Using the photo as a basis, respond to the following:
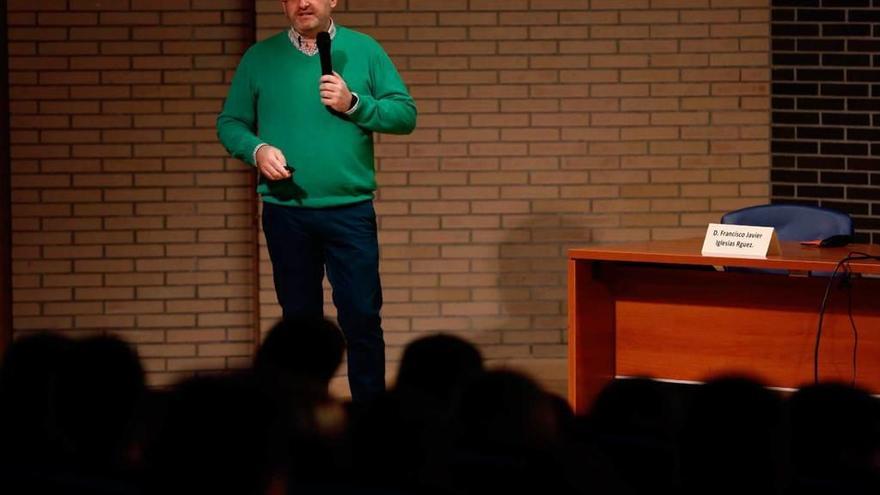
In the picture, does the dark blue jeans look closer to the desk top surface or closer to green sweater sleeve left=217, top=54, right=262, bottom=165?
green sweater sleeve left=217, top=54, right=262, bottom=165

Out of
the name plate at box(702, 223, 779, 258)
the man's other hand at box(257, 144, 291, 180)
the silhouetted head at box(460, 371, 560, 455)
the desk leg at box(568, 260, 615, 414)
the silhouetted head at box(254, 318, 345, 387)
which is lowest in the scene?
the desk leg at box(568, 260, 615, 414)

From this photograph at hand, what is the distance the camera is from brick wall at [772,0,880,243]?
576cm

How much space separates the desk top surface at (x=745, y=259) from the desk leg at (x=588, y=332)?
0.37ft

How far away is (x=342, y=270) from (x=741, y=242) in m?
1.33

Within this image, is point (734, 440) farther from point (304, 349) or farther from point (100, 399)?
point (100, 399)

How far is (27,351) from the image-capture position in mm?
1136

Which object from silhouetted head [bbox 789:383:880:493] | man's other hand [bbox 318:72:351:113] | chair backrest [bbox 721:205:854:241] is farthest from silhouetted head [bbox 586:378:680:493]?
A: chair backrest [bbox 721:205:854:241]

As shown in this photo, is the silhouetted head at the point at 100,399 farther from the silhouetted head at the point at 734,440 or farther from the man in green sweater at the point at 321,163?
the man in green sweater at the point at 321,163

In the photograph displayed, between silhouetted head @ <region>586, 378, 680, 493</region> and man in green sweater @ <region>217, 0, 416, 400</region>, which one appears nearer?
silhouetted head @ <region>586, 378, 680, 493</region>

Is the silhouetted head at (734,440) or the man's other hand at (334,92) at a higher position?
the man's other hand at (334,92)

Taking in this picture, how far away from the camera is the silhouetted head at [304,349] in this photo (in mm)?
1151

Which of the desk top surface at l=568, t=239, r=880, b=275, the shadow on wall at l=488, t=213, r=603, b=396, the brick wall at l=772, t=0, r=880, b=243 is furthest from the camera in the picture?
the shadow on wall at l=488, t=213, r=603, b=396

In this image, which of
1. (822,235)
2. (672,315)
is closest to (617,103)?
(822,235)

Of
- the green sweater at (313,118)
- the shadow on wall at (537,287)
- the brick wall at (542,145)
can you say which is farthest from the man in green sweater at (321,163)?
the shadow on wall at (537,287)
